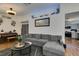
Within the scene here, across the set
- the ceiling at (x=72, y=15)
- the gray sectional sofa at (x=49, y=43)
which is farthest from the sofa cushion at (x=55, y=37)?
the ceiling at (x=72, y=15)

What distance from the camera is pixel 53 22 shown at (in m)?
2.02

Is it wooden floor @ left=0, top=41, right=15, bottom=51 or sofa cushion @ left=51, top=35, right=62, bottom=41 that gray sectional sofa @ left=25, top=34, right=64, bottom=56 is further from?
wooden floor @ left=0, top=41, right=15, bottom=51

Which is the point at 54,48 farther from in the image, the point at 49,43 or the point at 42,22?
the point at 42,22

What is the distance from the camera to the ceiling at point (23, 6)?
1.97 metres

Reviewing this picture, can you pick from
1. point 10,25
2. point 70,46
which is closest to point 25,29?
point 10,25

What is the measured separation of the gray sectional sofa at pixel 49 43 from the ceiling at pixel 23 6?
584 millimetres

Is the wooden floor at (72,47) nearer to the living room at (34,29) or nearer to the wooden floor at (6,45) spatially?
the living room at (34,29)

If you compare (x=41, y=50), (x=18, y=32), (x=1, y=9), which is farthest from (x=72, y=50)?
(x=1, y=9)

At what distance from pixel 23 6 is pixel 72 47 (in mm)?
1449

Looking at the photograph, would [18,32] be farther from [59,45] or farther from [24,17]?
[59,45]

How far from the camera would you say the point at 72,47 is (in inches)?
76.5

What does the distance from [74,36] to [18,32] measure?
130 cm

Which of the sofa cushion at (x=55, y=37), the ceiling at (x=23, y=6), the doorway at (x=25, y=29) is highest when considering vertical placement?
the ceiling at (x=23, y=6)

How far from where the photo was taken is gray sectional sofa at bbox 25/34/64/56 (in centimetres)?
194
